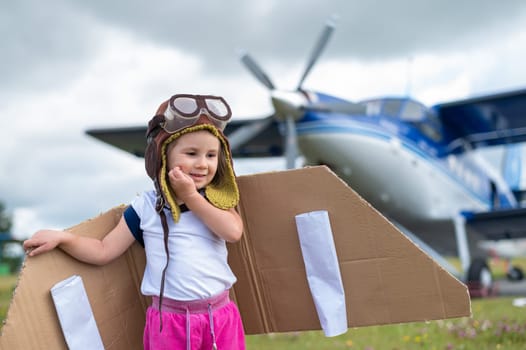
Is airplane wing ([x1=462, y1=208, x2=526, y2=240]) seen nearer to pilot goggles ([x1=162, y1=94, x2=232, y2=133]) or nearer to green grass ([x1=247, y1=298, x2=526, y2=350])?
green grass ([x1=247, y1=298, x2=526, y2=350])

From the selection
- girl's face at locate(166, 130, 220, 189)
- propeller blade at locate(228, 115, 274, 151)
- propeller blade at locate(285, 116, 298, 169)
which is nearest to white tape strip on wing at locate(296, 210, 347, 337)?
girl's face at locate(166, 130, 220, 189)

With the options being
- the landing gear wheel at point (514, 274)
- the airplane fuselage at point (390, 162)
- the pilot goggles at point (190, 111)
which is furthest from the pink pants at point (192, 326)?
the landing gear wheel at point (514, 274)

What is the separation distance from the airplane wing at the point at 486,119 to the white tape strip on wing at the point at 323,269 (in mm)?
9816

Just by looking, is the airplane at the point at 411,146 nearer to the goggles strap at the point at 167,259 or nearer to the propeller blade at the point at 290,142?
the propeller blade at the point at 290,142

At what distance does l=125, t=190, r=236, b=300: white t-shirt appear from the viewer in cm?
166

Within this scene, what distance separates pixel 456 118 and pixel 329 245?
10329 millimetres

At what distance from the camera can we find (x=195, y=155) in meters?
1.71

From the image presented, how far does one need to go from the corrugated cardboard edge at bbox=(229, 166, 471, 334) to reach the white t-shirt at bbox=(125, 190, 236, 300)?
155 mm

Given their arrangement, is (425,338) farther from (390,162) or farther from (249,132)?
(249,132)

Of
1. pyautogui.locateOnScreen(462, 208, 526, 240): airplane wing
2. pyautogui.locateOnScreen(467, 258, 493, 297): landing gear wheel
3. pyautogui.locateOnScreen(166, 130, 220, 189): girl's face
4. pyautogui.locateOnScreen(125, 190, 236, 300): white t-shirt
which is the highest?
pyautogui.locateOnScreen(166, 130, 220, 189): girl's face

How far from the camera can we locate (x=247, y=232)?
1855mm

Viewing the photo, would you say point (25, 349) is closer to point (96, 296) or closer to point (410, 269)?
point (96, 296)

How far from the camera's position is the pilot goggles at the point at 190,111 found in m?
1.67

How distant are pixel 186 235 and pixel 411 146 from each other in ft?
28.5
